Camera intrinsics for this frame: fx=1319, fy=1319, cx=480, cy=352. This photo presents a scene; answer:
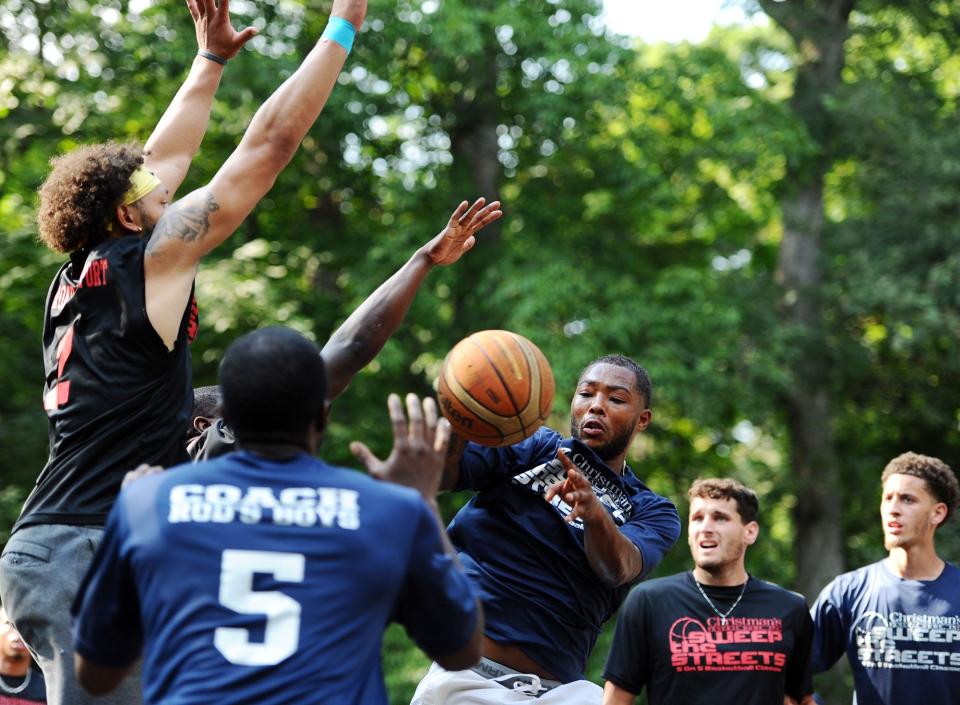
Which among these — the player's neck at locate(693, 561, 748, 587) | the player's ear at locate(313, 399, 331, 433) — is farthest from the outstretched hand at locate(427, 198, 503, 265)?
the player's neck at locate(693, 561, 748, 587)

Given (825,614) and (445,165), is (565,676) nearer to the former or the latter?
(825,614)

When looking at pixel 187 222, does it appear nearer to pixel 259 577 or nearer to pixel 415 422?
pixel 415 422

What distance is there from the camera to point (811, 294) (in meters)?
22.3

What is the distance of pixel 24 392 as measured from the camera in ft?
61.2

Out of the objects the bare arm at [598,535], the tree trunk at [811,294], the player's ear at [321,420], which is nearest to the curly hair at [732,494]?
the bare arm at [598,535]

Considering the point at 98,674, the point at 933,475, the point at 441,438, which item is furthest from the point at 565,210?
the point at 98,674

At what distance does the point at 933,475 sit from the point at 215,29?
5222mm

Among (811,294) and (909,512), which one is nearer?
(909,512)

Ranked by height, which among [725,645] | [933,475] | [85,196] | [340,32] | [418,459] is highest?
[340,32]

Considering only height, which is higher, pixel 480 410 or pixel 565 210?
pixel 565 210

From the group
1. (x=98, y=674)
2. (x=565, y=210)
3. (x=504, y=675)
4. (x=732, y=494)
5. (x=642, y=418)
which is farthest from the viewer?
(x=565, y=210)

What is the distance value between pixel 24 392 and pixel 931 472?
549 inches

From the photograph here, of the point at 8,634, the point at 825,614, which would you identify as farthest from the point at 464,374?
the point at 825,614

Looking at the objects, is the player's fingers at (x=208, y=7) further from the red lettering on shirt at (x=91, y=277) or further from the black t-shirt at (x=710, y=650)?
the black t-shirt at (x=710, y=650)
